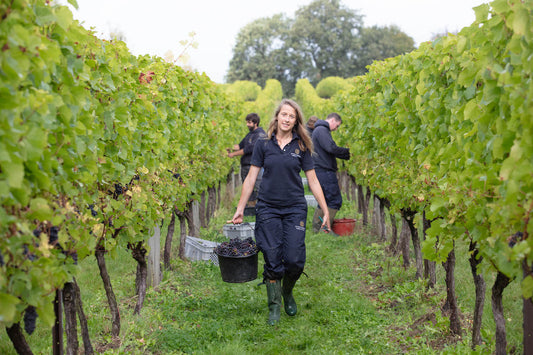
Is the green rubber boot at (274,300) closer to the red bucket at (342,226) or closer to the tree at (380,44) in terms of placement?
the red bucket at (342,226)

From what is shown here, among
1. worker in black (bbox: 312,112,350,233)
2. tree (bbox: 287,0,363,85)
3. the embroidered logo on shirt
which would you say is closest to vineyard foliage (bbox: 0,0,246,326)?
the embroidered logo on shirt

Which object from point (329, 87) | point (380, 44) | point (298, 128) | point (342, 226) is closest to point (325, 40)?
point (380, 44)

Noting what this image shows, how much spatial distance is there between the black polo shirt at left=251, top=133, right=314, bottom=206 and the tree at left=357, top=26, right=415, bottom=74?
5531 centimetres

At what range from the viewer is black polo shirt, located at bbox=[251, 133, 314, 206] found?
445cm

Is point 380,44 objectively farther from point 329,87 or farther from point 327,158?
point 327,158

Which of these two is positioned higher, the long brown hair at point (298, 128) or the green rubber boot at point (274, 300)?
the long brown hair at point (298, 128)

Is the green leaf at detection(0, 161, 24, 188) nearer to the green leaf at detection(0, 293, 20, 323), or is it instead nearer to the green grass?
the green leaf at detection(0, 293, 20, 323)

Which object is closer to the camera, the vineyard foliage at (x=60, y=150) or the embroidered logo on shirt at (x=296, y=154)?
the vineyard foliage at (x=60, y=150)

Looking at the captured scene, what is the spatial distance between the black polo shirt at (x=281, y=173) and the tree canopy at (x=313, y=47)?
54.3m

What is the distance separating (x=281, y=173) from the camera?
14.6 ft

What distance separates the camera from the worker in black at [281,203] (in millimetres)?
4438

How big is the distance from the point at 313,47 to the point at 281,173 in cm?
6163

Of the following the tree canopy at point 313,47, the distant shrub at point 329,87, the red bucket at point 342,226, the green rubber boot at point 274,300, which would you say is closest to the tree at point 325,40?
the tree canopy at point 313,47

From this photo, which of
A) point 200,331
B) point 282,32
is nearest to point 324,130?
point 200,331
